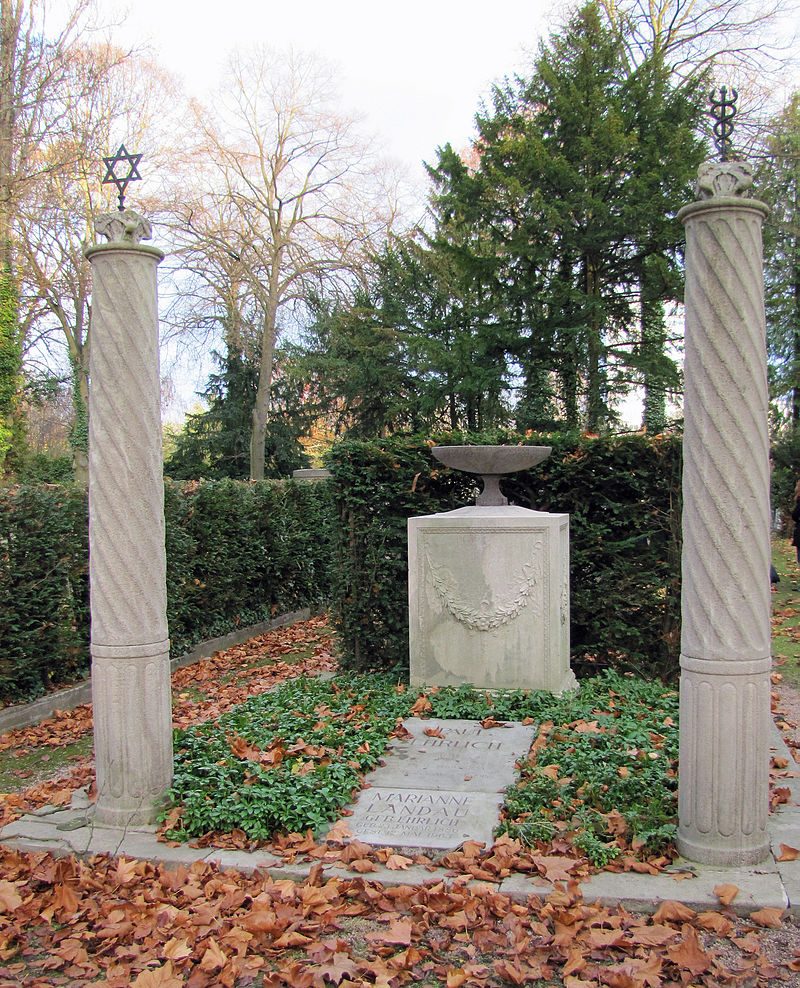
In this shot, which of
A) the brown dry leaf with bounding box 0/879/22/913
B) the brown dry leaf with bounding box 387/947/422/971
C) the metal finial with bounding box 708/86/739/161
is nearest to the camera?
the brown dry leaf with bounding box 387/947/422/971

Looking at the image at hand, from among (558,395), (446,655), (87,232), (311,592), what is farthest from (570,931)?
(87,232)

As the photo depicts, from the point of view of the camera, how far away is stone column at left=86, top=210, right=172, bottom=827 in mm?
4133

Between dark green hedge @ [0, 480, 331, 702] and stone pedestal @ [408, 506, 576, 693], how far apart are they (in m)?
1.59

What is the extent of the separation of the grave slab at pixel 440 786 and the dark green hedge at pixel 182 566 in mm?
2981

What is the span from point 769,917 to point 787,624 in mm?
7880

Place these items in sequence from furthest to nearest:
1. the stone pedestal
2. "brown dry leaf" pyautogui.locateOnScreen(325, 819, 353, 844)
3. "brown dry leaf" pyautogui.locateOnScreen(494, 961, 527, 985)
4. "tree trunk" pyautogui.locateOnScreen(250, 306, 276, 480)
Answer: "tree trunk" pyautogui.locateOnScreen(250, 306, 276, 480), the stone pedestal, "brown dry leaf" pyautogui.locateOnScreen(325, 819, 353, 844), "brown dry leaf" pyautogui.locateOnScreen(494, 961, 527, 985)

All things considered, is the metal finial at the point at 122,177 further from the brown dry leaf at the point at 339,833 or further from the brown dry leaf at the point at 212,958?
the brown dry leaf at the point at 212,958

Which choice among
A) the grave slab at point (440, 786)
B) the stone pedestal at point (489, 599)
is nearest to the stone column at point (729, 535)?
the grave slab at point (440, 786)

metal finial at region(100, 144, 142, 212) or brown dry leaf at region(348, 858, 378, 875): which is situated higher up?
metal finial at region(100, 144, 142, 212)

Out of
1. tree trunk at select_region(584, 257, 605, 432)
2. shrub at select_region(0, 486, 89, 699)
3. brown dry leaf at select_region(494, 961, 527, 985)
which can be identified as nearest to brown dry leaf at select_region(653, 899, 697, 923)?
brown dry leaf at select_region(494, 961, 527, 985)

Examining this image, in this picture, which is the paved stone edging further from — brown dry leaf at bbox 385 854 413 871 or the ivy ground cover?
brown dry leaf at bbox 385 854 413 871

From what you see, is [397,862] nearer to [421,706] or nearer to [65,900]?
[65,900]

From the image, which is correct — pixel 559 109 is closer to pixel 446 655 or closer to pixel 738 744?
pixel 446 655

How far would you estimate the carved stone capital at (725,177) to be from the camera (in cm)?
353
